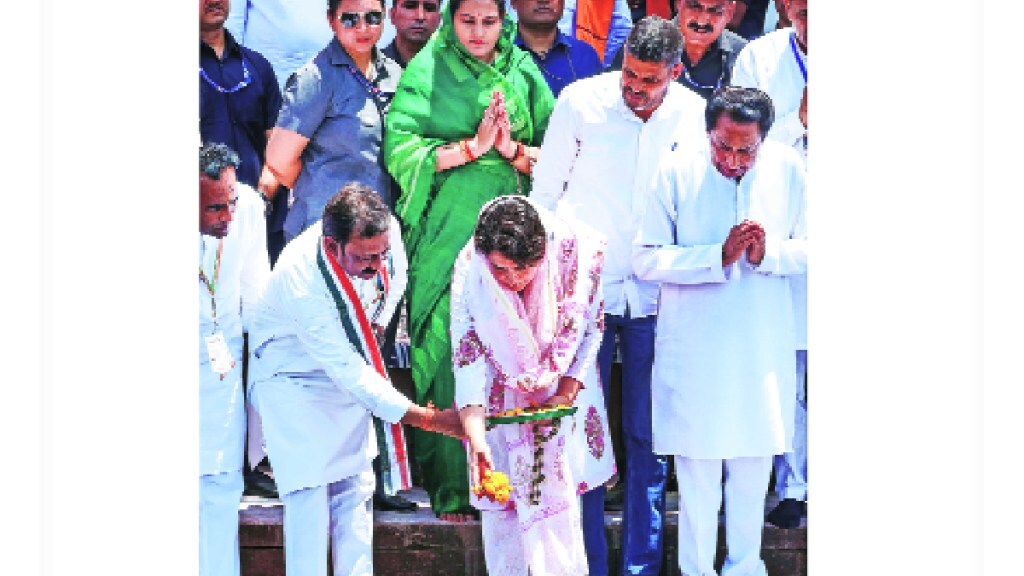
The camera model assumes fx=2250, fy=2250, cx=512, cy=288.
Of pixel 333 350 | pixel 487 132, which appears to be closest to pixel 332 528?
pixel 333 350

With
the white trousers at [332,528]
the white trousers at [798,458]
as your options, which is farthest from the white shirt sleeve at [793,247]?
the white trousers at [332,528]

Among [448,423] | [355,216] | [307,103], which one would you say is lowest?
[448,423]

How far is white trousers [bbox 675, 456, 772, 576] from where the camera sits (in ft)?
24.5

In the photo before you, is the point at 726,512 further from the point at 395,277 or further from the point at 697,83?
the point at 697,83

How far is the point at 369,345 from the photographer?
739 centimetres

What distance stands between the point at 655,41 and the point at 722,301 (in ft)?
2.92

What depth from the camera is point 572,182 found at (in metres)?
7.59

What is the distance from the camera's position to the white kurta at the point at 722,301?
7434 millimetres

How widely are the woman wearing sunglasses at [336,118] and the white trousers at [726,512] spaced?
4.60 ft

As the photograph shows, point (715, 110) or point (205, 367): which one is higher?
point (715, 110)

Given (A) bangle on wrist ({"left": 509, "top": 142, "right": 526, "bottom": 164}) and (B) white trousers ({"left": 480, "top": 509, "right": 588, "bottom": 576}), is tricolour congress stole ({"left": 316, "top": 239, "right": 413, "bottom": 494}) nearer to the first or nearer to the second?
(B) white trousers ({"left": 480, "top": 509, "right": 588, "bottom": 576})
